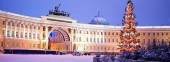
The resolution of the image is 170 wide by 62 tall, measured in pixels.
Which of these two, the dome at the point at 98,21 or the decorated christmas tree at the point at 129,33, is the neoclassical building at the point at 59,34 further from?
the decorated christmas tree at the point at 129,33

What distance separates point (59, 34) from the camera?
76.6 meters

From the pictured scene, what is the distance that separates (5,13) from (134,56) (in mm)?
46093

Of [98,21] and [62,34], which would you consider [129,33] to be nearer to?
[62,34]

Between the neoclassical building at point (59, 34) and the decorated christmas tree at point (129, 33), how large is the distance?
86.2ft

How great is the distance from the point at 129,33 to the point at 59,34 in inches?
1591

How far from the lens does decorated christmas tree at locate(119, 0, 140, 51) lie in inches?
1470

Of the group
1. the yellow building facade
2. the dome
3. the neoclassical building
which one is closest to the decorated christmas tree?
the yellow building facade

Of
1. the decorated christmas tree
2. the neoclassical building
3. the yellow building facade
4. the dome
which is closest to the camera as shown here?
the decorated christmas tree

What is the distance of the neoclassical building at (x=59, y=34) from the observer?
5988cm

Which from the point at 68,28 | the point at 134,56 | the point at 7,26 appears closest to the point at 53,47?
the point at 68,28

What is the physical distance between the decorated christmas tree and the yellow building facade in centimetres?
1822

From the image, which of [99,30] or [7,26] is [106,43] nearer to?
[99,30]

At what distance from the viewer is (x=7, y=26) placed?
58562 mm

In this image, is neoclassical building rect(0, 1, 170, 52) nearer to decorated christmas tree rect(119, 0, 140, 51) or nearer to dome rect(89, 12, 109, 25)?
dome rect(89, 12, 109, 25)
